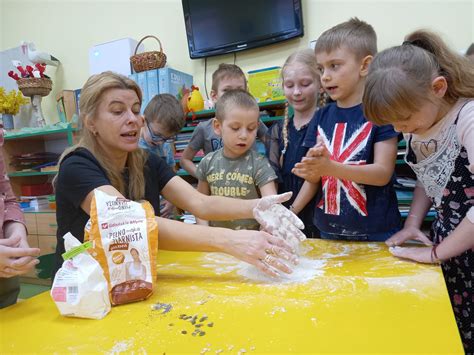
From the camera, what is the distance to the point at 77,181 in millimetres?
1018

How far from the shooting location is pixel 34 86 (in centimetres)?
367

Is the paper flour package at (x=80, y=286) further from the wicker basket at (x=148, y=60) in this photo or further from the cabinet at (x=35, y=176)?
the cabinet at (x=35, y=176)

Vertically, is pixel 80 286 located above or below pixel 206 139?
below

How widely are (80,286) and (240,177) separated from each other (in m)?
0.93

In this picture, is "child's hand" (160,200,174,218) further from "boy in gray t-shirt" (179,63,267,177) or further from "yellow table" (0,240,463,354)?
"yellow table" (0,240,463,354)

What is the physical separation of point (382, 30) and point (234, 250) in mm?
2466

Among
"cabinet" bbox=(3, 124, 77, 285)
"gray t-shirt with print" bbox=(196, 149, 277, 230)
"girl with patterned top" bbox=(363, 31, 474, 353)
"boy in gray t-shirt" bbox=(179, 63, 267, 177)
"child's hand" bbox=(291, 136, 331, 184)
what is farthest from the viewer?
"cabinet" bbox=(3, 124, 77, 285)

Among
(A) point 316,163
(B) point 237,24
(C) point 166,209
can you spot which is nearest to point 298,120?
(A) point 316,163

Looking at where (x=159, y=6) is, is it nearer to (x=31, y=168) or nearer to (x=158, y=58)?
(x=158, y=58)

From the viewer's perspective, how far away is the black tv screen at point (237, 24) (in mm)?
2885

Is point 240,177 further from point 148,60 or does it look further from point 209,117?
point 148,60

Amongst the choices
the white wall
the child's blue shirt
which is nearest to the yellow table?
the child's blue shirt

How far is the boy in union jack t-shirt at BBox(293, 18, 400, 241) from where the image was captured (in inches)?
47.8

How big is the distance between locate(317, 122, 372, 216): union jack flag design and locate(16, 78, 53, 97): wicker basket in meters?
3.53
